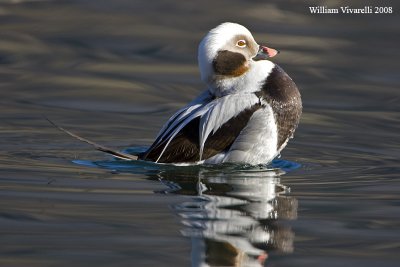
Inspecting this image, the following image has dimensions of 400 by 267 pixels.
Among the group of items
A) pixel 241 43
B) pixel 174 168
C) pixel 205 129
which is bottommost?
pixel 174 168

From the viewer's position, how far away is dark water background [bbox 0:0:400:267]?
5684mm

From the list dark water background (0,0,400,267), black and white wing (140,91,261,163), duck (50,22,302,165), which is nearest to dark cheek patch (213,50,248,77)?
duck (50,22,302,165)

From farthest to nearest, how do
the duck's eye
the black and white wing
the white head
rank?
the duck's eye < the white head < the black and white wing

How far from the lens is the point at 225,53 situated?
767 cm

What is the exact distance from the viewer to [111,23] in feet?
42.2

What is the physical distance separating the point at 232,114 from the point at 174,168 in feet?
1.71

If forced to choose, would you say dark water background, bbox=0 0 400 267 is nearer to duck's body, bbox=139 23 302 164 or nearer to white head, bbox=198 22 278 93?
duck's body, bbox=139 23 302 164

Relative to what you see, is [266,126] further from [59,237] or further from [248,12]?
[248,12]

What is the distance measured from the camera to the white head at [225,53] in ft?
25.0

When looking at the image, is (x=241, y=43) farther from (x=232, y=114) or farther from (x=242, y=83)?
(x=232, y=114)

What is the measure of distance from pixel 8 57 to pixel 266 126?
4.88m

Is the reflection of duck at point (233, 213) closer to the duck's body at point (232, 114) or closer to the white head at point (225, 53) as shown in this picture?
the duck's body at point (232, 114)

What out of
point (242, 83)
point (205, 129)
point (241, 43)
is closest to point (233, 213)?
point (205, 129)

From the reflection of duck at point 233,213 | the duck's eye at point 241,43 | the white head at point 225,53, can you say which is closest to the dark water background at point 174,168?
the reflection of duck at point 233,213
